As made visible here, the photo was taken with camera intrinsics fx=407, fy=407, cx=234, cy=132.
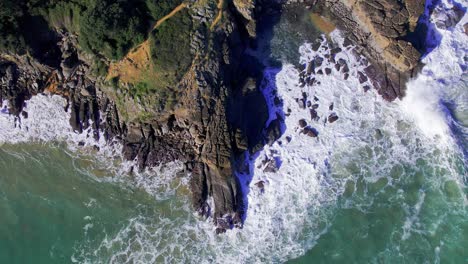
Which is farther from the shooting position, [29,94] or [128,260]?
[29,94]

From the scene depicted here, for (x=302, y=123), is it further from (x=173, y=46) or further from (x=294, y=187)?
(x=173, y=46)

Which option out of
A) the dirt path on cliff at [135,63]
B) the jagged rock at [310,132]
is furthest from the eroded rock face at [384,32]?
the dirt path on cliff at [135,63]

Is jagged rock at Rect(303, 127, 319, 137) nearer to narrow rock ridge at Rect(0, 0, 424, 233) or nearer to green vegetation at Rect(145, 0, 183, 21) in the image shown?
narrow rock ridge at Rect(0, 0, 424, 233)

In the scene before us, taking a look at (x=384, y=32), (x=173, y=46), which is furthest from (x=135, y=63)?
(x=384, y=32)

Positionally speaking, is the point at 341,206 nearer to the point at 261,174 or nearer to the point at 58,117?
the point at 261,174

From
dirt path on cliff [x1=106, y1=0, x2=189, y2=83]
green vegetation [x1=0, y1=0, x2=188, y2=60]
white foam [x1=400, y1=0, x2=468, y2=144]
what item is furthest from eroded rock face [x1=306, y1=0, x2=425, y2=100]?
green vegetation [x1=0, y1=0, x2=188, y2=60]

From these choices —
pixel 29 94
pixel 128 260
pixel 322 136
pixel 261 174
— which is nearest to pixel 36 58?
pixel 29 94
